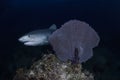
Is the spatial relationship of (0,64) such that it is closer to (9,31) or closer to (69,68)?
(9,31)

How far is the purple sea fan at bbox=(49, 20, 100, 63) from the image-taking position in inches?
185

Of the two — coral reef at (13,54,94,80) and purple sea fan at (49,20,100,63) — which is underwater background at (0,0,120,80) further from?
coral reef at (13,54,94,80)

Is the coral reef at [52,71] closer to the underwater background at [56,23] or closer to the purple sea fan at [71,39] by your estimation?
the purple sea fan at [71,39]

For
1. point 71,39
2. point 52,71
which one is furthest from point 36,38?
point 52,71

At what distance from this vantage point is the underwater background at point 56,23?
10.2 meters

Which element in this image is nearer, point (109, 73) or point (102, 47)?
point (109, 73)

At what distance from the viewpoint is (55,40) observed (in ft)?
15.7

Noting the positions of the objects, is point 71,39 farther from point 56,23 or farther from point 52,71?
point 56,23

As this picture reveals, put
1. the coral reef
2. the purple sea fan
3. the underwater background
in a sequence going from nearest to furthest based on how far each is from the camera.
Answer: the coral reef < the purple sea fan < the underwater background

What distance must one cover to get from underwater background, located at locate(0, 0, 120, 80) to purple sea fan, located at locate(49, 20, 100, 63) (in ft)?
16.0

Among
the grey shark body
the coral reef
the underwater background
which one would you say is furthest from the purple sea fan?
the underwater background

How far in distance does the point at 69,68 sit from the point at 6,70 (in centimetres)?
627

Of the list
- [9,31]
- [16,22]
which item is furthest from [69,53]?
[16,22]

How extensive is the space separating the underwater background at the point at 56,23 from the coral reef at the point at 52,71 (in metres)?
5.34
